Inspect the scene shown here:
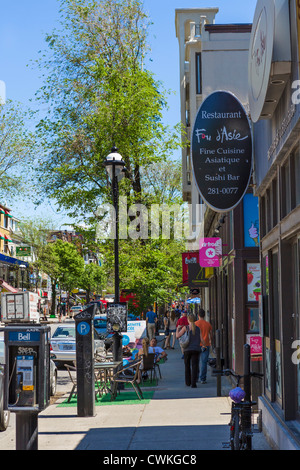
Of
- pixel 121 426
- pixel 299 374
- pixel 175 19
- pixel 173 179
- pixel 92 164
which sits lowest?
pixel 121 426

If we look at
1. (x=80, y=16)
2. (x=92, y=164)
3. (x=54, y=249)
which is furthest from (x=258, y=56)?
(x=54, y=249)

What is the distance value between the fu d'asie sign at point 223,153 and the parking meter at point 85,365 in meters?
3.30

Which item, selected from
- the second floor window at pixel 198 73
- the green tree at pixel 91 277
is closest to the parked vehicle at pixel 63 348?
the second floor window at pixel 198 73

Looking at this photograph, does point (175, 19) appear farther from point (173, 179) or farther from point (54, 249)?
point (54, 249)

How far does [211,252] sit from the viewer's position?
1916 cm

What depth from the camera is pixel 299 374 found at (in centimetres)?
756

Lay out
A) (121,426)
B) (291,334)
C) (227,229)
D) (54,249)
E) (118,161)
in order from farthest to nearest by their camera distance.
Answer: (54,249) < (227,229) < (118,161) < (121,426) < (291,334)

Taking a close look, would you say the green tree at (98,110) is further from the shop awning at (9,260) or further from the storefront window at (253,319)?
the shop awning at (9,260)

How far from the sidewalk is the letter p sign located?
150 cm

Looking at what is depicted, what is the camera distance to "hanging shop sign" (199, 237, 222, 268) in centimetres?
1906

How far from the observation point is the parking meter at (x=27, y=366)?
7.07m

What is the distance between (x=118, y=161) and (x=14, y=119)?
25.5 m

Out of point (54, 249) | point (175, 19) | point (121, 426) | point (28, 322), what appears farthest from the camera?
→ point (54, 249)

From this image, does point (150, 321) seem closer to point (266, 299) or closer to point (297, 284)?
point (266, 299)
